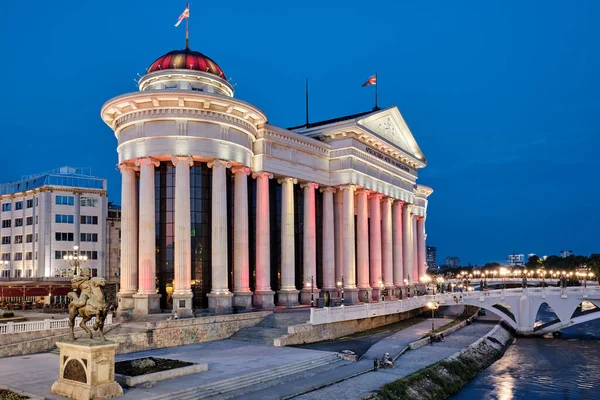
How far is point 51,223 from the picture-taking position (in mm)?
84938

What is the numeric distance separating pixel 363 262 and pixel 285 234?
13071 mm

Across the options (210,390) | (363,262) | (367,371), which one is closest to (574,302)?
(363,262)

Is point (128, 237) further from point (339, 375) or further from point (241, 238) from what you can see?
point (339, 375)

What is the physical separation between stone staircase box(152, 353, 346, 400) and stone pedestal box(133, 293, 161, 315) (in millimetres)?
15743

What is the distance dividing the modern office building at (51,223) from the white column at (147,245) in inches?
1765

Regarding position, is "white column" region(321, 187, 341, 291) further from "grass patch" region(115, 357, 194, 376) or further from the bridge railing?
"grass patch" region(115, 357, 194, 376)

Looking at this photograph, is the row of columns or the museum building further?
the museum building

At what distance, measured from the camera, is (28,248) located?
86.9 metres

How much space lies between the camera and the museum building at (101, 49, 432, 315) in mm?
45625

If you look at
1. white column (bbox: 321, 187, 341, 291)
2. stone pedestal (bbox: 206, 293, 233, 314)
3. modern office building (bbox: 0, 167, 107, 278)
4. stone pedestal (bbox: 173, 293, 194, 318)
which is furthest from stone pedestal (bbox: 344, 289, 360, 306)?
modern office building (bbox: 0, 167, 107, 278)

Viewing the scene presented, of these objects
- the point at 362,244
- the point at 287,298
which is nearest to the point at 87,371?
the point at 287,298

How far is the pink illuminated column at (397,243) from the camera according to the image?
243 ft

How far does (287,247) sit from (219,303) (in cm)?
1099

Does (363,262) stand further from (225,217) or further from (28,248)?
(28,248)
